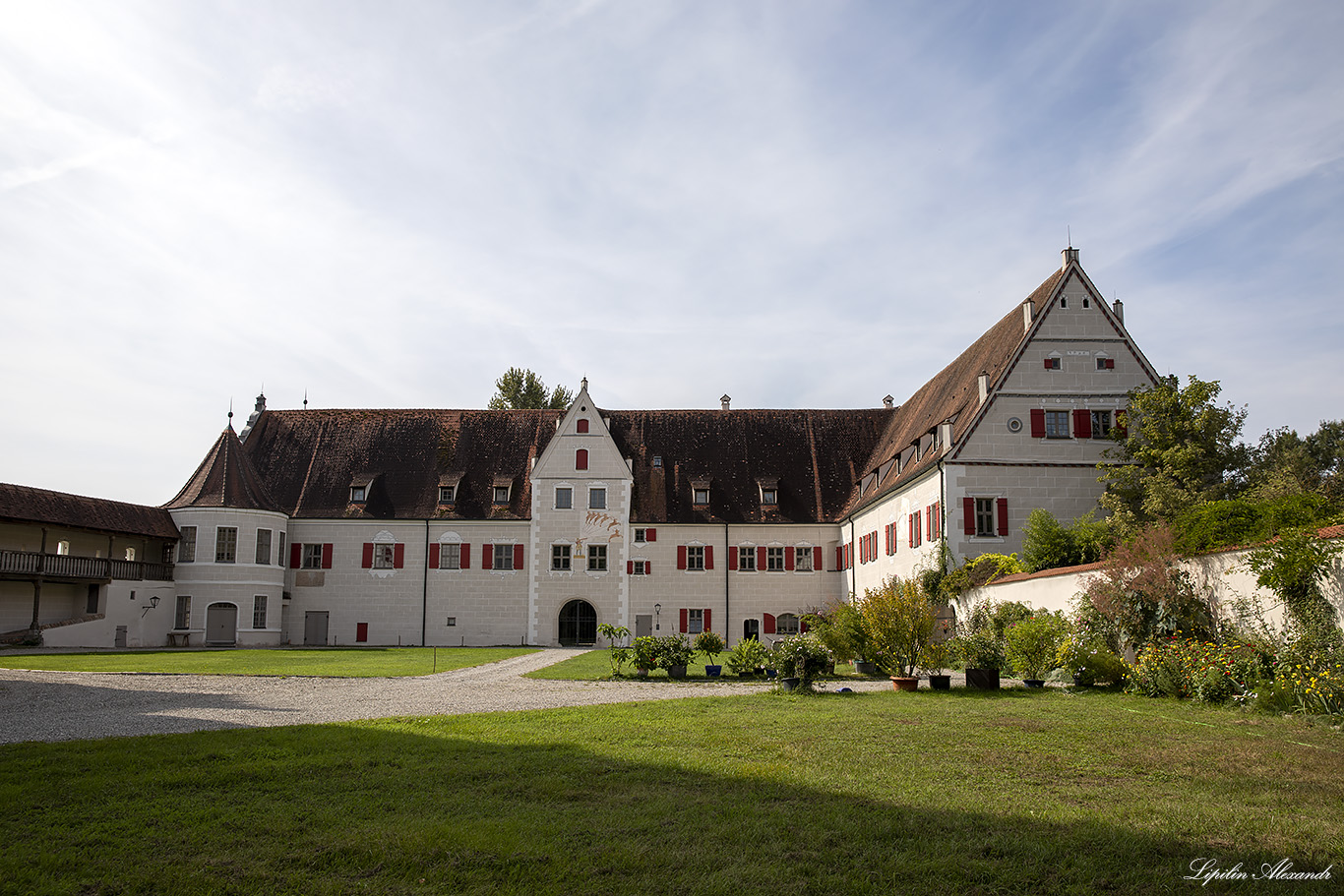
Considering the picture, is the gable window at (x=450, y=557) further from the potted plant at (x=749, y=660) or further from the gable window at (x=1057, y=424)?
the gable window at (x=1057, y=424)

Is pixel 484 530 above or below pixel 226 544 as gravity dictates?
above

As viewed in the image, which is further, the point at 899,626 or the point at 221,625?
the point at 221,625

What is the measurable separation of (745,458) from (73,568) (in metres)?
26.8

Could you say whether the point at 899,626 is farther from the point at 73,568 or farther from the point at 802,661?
the point at 73,568

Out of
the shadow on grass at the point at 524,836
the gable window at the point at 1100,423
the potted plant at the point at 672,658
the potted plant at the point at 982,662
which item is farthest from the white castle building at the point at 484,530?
the shadow on grass at the point at 524,836

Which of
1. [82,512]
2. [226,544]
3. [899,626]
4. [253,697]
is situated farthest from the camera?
[226,544]

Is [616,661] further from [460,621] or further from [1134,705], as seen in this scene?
[460,621]

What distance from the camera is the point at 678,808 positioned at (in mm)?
6996

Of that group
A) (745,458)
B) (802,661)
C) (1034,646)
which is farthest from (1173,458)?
(745,458)

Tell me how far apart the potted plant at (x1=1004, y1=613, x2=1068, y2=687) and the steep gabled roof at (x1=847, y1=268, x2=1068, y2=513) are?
1083 cm

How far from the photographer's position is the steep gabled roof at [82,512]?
3316cm

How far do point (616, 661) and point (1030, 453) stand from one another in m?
14.6

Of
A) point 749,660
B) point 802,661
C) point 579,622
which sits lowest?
point 749,660

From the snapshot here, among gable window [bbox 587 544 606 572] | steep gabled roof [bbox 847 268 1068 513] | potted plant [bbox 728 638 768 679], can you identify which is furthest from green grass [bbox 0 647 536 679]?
steep gabled roof [bbox 847 268 1068 513]
